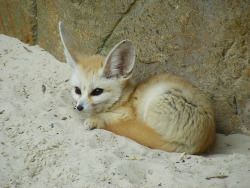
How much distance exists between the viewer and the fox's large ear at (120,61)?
2.71 meters

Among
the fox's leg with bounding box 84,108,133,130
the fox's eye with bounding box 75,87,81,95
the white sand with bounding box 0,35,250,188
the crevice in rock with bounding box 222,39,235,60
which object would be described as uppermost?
the crevice in rock with bounding box 222,39,235,60

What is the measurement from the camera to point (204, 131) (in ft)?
8.33

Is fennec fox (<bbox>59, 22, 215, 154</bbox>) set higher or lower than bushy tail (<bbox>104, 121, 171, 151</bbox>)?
higher

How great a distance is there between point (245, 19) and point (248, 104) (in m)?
0.87

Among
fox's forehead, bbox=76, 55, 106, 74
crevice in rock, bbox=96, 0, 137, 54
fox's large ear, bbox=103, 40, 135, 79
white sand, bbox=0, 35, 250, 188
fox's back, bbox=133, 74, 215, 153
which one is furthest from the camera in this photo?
crevice in rock, bbox=96, 0, 137, 54

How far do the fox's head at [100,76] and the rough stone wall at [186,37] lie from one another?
0.52 metres

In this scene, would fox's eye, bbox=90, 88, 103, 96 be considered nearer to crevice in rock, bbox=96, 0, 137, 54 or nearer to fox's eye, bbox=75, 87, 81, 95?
fox's eye, bbox=75, 87, 81, 95

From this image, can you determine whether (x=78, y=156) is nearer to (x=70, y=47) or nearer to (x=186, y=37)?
(x=70, y=47)

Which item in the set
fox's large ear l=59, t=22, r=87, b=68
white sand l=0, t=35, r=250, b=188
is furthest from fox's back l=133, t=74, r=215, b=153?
fox's large ear l=59, t=22, r=87, b=68

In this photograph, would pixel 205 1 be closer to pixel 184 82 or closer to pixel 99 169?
pixel 184 82

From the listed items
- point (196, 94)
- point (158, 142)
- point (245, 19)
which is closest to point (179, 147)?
point (158, 142)

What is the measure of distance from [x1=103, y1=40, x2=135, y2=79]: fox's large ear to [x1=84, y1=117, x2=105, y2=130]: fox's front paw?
478mm

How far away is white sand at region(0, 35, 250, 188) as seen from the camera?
6.77 ft

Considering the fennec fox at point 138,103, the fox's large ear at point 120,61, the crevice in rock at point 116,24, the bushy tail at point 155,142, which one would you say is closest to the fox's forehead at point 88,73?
the fennec fox at point 138,103
